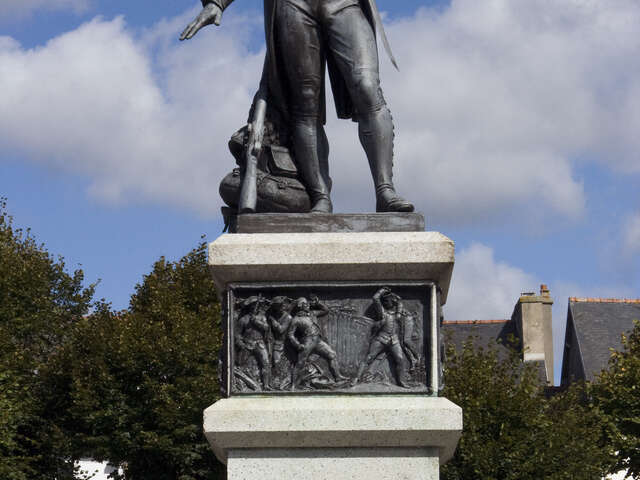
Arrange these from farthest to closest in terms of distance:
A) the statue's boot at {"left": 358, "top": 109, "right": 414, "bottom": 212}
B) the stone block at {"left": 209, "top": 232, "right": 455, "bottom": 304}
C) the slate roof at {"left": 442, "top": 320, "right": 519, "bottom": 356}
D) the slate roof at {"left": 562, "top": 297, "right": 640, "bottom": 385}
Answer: the slate roof at {"left": 442, "top": 320, "right": 519, "bottom": 356} < the slate roof at {"left": 562, "top": 297, "right": 640, "bottom": 385} < the statue's boot at {"left": 358, "top": 109, "right": 414, "bottom": 212} < the stone block at {"left": 209, "top": 232, "right": 455, "bottom": 304}

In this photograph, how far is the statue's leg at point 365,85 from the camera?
7898 millimetres

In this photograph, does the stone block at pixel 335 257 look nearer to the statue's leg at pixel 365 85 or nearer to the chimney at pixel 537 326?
the statue's leg at pixel 365 85

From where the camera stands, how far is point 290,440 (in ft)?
22.5

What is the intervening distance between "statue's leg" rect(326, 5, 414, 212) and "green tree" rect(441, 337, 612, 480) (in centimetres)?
1736

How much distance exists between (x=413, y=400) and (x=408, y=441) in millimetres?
260

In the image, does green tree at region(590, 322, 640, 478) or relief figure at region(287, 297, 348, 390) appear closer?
relief figure at region(287, 297, 348, 390)

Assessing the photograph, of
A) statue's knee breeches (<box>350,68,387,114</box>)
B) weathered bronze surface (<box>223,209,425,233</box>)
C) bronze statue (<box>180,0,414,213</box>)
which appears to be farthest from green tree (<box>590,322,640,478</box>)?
weathered bronze surface (<box>223,209,425,233</box>)

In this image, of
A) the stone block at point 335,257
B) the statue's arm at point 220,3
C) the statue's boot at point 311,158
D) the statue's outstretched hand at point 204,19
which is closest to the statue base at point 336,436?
the stone block at point 335,257

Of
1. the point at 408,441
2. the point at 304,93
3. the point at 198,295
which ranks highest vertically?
the point at 198,295

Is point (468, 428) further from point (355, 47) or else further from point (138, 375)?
point (355, 47)

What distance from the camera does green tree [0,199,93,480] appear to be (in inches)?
1091

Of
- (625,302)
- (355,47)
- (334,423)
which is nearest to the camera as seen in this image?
(334,423)

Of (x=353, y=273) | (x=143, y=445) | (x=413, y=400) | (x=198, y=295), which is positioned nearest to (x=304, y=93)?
(x=353, y=273)

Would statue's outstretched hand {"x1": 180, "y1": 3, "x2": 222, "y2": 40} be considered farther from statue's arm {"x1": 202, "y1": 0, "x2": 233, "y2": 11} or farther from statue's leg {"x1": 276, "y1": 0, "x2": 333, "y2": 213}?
statue's leg {"x1": 276, "y1": 0, "x2": 333, "y2": 213}
